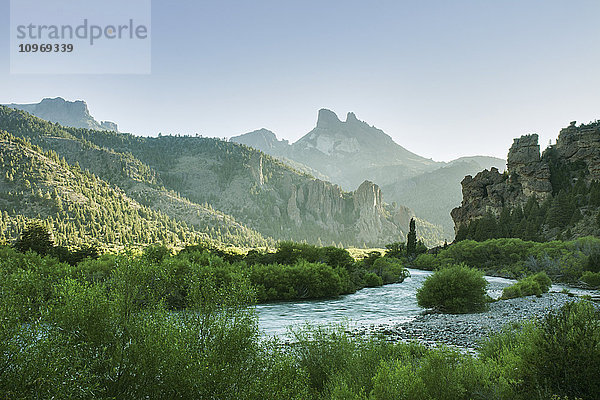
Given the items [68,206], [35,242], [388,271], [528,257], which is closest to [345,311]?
[388,271]

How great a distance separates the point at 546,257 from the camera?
201 feet

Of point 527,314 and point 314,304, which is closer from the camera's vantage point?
point 527,314

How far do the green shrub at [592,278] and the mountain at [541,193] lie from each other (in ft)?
100

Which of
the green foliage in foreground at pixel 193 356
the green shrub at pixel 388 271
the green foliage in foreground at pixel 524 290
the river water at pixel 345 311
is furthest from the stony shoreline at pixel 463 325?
the green shrub at pixel 388 271

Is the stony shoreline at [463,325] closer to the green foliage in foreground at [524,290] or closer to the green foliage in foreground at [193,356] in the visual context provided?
the green foliage in foreground at [524,290]

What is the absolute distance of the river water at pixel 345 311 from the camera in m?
30.7

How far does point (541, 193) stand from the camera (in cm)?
10606

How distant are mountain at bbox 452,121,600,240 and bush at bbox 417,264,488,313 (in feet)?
180

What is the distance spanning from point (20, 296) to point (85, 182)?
14111 cm

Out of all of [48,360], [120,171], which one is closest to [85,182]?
[120,171]

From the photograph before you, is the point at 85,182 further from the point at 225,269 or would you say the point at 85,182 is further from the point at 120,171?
the point at 225,269

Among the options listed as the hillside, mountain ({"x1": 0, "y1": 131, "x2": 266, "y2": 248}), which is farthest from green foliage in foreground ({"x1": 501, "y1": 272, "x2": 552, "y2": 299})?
the hillside

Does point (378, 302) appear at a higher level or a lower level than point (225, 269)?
lower

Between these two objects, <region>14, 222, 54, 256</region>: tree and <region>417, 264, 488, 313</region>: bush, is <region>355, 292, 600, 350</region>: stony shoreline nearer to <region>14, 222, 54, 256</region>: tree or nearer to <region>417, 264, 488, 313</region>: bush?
<region>417, 264, 488, 313</region>: bush
